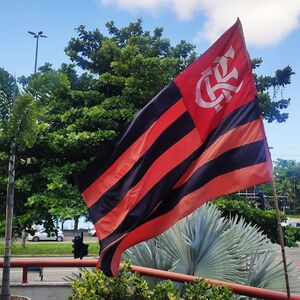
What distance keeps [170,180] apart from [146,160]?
10.5 inches

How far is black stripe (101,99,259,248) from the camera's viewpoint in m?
3.86

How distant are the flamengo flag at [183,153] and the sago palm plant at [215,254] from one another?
173 centimetres

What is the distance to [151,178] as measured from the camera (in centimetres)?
400

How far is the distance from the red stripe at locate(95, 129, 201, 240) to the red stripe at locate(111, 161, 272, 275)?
0.19 m

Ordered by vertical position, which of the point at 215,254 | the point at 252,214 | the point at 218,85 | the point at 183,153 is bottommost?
the point at 215,254

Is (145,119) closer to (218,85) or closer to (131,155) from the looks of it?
(131,155)

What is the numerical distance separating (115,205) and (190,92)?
1142 millimetres

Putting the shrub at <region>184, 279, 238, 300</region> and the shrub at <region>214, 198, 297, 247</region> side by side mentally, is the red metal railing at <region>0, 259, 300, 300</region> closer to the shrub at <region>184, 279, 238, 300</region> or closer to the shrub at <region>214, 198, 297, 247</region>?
the shrub at <region>184, 279, 238, 300</region>

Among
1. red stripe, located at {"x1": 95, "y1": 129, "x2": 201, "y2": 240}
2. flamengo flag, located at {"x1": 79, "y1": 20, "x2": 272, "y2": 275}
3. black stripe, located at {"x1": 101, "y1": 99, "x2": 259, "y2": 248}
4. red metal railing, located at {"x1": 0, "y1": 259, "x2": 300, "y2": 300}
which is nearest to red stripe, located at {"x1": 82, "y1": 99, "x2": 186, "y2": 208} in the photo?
flamengo flag, located at {"x1": 79, "y1": 20, "x2": 272, "y2": 275}

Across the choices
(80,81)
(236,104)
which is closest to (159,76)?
(80,81)

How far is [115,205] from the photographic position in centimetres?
409

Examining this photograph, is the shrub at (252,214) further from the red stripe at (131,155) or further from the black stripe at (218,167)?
the black stripe at (218,167)

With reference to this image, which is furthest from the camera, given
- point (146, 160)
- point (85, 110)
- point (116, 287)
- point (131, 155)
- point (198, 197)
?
point (85, 110)

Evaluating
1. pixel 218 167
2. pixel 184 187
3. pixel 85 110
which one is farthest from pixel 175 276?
Result: pixel 85 110
